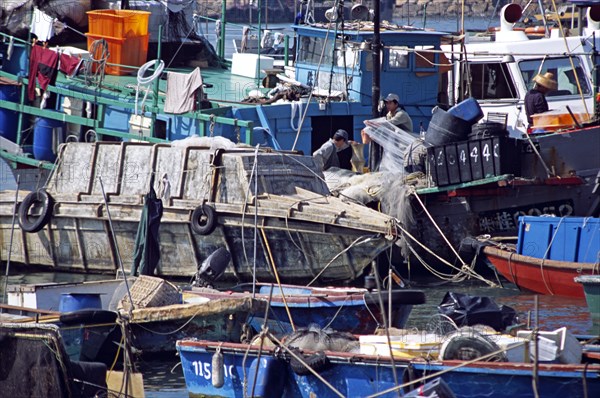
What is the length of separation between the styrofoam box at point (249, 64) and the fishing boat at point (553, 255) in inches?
399

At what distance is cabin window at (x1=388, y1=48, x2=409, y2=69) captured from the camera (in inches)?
945

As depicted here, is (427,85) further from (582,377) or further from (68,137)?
(582,377)

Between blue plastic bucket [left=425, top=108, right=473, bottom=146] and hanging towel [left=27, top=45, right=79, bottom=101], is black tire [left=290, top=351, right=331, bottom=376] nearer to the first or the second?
blue plastic bucket [left=425, top=108, right=473, bottom=146]

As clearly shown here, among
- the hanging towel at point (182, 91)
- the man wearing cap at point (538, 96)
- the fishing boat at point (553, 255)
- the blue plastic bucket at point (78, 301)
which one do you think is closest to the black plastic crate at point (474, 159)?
the fishing boat at point (553, 255)

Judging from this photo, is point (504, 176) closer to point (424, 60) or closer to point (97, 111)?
point (424, 60)

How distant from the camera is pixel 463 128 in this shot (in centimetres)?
1998

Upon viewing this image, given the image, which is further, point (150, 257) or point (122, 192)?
point (122, 192)

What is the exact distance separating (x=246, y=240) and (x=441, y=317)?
5.87 meters

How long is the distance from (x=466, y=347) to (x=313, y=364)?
4.63ft

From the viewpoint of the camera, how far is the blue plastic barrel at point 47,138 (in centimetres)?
2464

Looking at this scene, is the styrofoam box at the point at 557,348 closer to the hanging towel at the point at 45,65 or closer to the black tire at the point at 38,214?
the black tire at the point at 38,214

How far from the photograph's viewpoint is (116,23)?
2673cm

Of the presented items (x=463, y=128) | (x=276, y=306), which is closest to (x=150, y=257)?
(x=276, y=306)

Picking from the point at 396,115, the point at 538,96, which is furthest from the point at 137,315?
the point at 538,96
